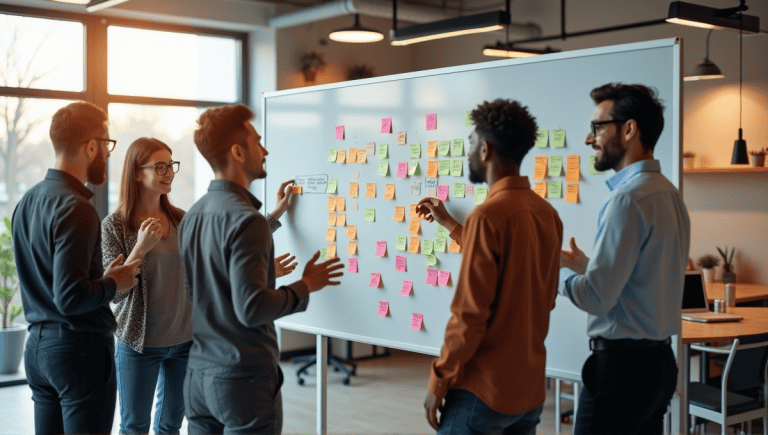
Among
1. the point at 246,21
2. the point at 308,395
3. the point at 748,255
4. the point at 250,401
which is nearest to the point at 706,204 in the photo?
the point at 748,255

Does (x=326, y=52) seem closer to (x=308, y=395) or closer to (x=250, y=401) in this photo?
(x=308, y=395)

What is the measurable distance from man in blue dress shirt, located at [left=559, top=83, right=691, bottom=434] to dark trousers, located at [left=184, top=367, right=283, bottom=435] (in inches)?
38.0

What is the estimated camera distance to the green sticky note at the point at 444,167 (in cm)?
338

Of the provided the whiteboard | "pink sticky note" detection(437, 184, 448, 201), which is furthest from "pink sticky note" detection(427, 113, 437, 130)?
"pink sticky note" detection(437, 184, 448, 201)

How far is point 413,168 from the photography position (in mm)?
3523

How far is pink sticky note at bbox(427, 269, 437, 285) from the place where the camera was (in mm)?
3424

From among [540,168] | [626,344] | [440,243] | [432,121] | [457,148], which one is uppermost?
[432,121]

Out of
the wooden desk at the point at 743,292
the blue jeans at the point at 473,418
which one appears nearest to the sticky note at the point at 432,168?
the blue jeans at the point at 473,418

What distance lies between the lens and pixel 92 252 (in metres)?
2.37

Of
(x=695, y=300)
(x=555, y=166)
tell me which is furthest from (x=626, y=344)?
(x=695, y=300)

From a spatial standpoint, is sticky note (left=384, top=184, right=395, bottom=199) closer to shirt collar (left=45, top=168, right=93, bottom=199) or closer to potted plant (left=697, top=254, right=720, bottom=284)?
shirt collar (left=45, top=168, right=93, bottom=199)

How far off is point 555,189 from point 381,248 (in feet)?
3.31

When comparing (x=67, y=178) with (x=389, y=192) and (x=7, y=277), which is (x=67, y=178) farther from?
(x=7, y=277)

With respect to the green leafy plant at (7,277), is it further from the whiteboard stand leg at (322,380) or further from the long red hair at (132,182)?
the long red hair at (132,182)
